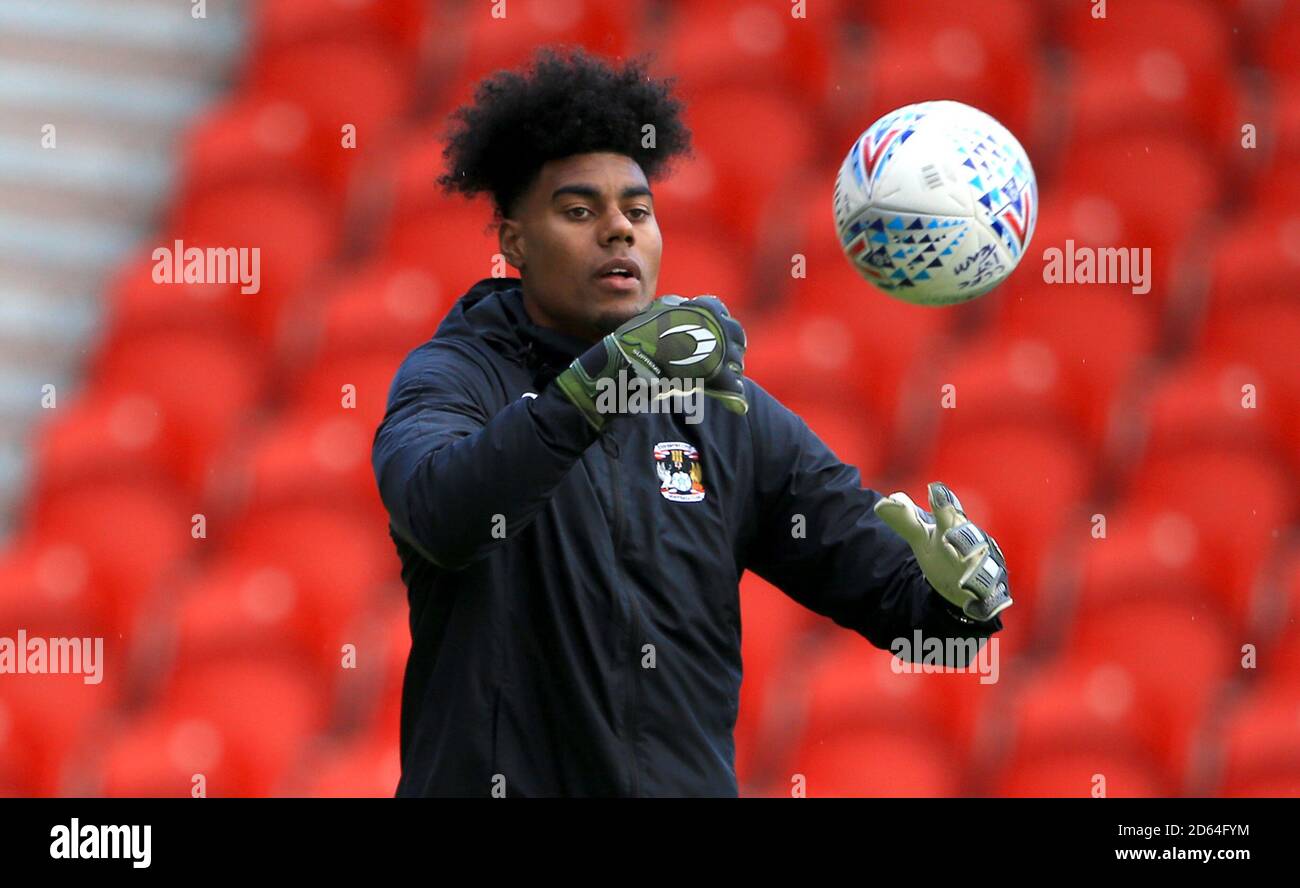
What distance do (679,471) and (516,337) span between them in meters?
0.26

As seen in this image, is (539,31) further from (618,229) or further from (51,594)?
(618,229)

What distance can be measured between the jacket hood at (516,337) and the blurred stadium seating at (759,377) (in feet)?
6.99

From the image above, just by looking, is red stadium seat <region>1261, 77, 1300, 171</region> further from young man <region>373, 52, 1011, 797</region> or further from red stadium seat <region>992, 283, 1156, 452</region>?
young man <region>373, 52, 1011, 797</region>

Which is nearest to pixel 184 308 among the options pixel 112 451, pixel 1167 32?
pixel 112 451

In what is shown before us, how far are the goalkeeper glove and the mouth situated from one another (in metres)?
0.41

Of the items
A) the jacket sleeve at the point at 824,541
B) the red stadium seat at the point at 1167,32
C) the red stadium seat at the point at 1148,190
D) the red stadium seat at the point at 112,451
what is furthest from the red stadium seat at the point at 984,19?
the jacket sleeve at the point at 824,541

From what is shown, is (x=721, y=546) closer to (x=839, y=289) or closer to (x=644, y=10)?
(x=839, y=289)

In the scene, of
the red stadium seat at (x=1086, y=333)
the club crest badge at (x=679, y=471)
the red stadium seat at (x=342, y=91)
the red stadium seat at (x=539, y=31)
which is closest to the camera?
the club crest badge at (x=679, y=471)

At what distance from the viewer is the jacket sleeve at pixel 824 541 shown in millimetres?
2258

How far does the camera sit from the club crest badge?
217 cm

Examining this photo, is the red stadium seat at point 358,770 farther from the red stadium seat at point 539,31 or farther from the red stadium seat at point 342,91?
the red stadium seat at point 539,31

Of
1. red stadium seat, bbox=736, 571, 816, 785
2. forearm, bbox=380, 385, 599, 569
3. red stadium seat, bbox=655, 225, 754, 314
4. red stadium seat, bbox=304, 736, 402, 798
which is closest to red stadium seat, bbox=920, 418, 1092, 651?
red stadium seat, bbox=736, 571, 816, 785

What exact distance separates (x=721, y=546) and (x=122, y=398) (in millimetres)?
3358
